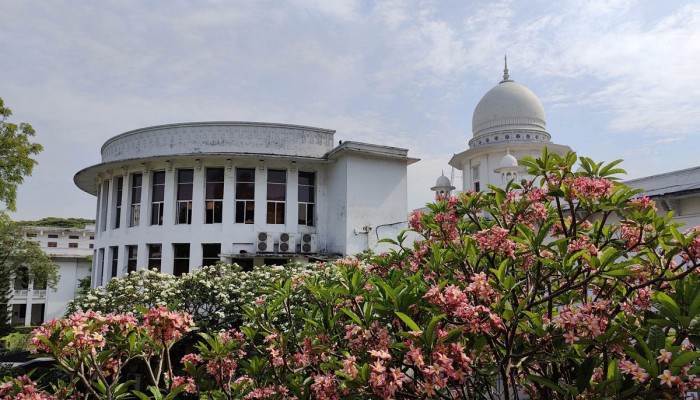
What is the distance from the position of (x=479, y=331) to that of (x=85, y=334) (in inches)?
109

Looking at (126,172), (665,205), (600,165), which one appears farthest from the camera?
(126,172)

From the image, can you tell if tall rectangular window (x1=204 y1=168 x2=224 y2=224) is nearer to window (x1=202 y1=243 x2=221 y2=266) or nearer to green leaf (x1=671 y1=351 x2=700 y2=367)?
window (x1=202 y1=243 x2=221 y2=266)

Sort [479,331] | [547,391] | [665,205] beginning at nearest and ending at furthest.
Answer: [479,331] → [547,391] → [665,205]

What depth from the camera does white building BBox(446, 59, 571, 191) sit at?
99.5ft

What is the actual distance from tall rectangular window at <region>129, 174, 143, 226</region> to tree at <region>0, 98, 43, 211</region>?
14.6 ft

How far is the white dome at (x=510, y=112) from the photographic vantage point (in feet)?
103

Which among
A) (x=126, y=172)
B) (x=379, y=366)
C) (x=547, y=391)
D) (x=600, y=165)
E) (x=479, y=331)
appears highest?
(x=126, y=172)

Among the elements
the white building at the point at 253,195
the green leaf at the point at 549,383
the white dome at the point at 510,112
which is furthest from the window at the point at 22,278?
the green leaf at the point at 549,383

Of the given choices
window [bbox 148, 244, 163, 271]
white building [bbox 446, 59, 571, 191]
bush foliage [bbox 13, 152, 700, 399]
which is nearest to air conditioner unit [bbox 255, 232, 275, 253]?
window [bbox 148, 244, 163, 271]

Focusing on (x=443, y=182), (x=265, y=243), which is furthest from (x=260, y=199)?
(x=443, y=182)

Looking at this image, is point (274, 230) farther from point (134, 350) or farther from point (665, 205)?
point (134, 350)

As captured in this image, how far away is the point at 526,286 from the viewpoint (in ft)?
12.8

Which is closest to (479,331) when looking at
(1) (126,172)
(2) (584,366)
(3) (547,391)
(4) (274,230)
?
(2) (584,366)

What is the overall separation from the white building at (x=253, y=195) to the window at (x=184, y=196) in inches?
1.4
